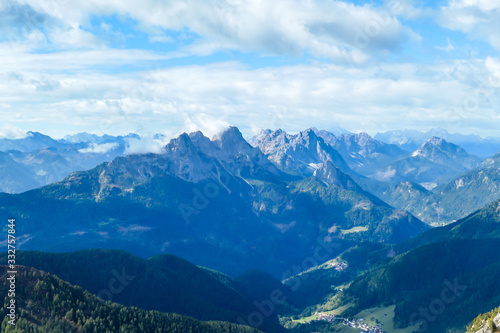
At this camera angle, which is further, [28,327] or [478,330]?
[28,327]

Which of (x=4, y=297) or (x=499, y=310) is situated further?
(x=4, y=297)

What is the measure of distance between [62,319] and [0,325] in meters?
25.6

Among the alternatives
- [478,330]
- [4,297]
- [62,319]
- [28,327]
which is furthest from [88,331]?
[478,330]

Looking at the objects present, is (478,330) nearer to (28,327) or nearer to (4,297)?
(28,327)

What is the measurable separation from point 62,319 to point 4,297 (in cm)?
3113

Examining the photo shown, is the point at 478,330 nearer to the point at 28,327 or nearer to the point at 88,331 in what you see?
the point at 88,331

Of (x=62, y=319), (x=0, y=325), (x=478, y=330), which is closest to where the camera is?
(x=478, y=330)

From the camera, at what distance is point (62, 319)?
196 m

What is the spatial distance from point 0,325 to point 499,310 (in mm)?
207460

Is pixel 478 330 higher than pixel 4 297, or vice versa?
pixel 4 297

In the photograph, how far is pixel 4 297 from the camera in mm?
198625

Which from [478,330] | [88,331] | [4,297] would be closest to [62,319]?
[88,331]

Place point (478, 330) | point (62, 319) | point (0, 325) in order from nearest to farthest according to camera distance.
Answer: point (478, 330)
point (0, 325)
point (62, 319)

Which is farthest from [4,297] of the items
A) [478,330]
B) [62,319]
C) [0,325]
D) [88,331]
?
[478,330]
